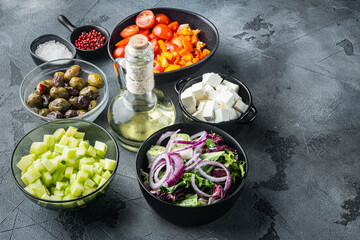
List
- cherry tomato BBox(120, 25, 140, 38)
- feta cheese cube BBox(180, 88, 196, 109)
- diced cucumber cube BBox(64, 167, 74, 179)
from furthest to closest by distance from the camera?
cherry tomato BBox(120, 25, 140, 38) < feta cheese cube BBox(180, 88, 196, 109) < diced cucumber cube BBox(64, 167, 74, 179)

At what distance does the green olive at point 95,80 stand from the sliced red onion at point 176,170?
0.61m

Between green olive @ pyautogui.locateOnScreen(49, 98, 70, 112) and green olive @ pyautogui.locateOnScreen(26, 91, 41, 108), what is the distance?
7 cm

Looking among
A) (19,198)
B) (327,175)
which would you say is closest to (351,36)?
(327,175)

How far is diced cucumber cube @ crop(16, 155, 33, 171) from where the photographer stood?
1403mm

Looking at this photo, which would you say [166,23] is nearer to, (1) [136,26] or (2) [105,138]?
(1) [136,26]

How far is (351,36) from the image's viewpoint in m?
2.28

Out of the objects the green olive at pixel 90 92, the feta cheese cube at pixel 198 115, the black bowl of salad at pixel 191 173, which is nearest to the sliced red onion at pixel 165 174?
the black bowl of salad at pixel 191 173

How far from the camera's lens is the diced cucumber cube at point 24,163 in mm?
1403

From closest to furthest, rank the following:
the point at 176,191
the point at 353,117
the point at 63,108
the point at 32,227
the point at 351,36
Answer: the point at 176,191 < the point at 32,227 < the point at 63,108 < the point at 353,117 < the point at 351,36

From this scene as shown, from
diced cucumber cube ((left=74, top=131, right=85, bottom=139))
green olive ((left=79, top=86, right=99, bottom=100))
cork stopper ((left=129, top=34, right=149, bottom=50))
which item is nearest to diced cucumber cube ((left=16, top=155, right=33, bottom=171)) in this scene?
diced cucumber cube ((left=74, top=131, right=85, bottom=139))

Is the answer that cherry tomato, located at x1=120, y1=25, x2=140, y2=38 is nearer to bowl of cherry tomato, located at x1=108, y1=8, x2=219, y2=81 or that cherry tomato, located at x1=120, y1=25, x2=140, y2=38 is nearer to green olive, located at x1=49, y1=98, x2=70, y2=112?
bowl of cherry tomato, located at x1=108, y1=8, x2=219, y2=81

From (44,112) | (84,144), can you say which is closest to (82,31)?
(44,112)

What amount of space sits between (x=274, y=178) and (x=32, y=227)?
97 cm

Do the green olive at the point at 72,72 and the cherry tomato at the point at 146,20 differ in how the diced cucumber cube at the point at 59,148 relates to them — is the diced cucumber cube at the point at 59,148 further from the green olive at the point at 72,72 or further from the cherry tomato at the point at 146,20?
the cherry tomato at the point at 146,20
